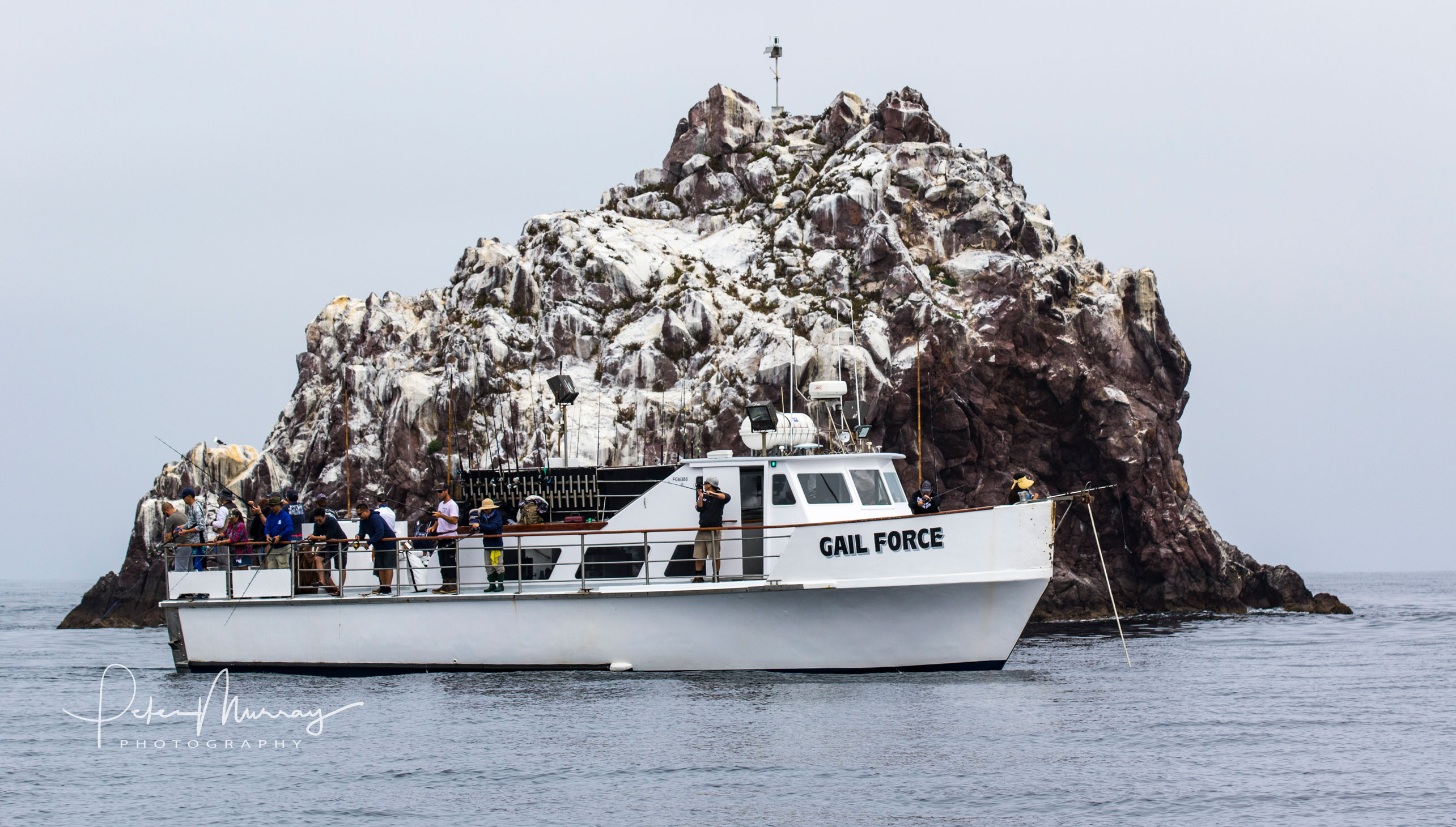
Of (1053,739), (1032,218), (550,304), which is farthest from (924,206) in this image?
(1053,739)

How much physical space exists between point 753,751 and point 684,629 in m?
5.13

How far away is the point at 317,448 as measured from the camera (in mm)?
53125

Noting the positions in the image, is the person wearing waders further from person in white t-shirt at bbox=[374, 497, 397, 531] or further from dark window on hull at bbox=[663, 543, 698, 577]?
person in white t-shirt at bbox=[374, 497, 397, 531]

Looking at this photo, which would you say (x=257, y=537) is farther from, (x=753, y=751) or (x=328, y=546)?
(x=753, y=751)

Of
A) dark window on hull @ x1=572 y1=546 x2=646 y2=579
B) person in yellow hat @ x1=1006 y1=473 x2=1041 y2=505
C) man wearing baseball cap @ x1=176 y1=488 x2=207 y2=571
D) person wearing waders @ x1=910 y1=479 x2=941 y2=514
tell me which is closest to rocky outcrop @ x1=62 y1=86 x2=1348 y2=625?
man wearing baseball cap @ x1=176 y1=488 x2=207 y2=571

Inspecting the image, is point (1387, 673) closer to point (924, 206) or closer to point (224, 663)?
point (224, 663)

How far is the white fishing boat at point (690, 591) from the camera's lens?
60.7ft

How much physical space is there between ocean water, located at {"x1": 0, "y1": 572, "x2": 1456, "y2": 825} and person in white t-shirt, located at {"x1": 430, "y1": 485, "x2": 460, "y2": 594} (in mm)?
1145

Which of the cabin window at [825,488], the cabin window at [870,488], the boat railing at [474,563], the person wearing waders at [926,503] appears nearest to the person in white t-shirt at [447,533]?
the boat railing at [474,563]

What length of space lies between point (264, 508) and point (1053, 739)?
13726mm

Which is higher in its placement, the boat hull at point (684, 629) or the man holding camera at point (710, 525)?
the man holding camera at point (710, 525)

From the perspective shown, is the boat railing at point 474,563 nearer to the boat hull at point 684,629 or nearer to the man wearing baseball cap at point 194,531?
the man wearing baseball cap at point 194,531

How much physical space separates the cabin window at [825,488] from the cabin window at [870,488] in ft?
0.65

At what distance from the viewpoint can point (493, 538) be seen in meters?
20.6
